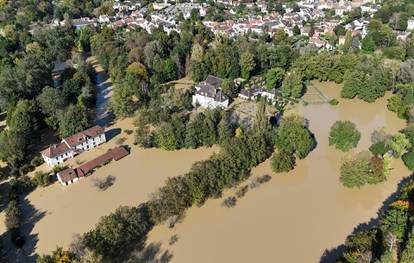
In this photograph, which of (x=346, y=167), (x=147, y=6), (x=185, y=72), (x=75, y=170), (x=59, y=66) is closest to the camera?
(x=346, y=167)

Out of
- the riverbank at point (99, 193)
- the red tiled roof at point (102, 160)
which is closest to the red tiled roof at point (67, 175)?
the red tiled roof at point (102, 160)

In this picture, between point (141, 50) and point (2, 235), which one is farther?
point (141, 50)

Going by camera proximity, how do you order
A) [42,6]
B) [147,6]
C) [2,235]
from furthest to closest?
[147,6], [42,6], [2,235]

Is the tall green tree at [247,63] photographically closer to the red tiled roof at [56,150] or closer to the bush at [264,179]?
the bush at [264,179]

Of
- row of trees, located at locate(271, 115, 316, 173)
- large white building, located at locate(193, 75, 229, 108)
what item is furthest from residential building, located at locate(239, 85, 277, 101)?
row of trees, located at locate(271, 115, 316, 173)

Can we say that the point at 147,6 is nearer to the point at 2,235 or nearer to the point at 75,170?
the point at 75,170

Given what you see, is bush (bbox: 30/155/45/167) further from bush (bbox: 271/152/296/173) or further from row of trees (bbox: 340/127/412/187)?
row of trees (bbox: 340/127/412/187)

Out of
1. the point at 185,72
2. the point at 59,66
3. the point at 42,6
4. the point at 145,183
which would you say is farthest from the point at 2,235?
the point at 42,6
